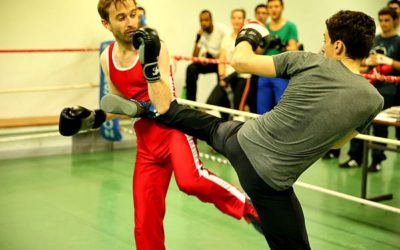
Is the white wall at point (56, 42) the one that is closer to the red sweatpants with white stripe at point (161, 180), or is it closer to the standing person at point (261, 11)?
the standing person at point (261, 11)

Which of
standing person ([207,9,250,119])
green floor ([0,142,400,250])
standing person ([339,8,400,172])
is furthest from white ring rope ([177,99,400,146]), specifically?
standing person ([207,9,250,119])

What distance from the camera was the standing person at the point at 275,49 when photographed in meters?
5.77

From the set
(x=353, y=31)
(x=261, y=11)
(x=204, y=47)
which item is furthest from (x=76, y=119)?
(x=204, y=47)

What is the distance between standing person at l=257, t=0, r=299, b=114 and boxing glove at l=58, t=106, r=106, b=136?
302 centimetres

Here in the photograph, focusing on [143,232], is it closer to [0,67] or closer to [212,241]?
[212,241]

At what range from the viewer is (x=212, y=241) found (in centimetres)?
364

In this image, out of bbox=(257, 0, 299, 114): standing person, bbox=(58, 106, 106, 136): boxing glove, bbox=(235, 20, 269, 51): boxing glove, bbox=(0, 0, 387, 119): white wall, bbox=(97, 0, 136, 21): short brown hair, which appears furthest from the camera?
Answer: bbox=(0, 0, 387, 119): white wall

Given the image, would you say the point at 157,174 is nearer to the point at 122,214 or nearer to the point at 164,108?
the point at 164,108

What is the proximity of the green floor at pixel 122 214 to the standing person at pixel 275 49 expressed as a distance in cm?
80

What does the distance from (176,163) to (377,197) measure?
242 centimetres

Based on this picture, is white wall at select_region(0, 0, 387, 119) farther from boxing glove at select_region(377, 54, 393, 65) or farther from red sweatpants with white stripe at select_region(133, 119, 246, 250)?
red sweatpants with white stripe at select_region(133, 119, 246, 250)

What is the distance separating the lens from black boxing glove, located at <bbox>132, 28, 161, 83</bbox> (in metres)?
2.40

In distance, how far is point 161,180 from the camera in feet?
9.05

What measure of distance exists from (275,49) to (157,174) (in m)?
3.27
